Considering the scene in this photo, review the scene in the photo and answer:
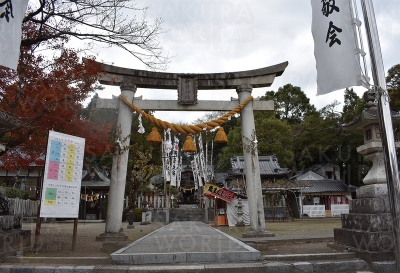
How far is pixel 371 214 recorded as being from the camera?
629 cm

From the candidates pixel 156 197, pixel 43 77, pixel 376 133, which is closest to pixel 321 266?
pixel 376 133

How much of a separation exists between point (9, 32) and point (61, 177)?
359cm

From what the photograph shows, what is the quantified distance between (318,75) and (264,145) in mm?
30656

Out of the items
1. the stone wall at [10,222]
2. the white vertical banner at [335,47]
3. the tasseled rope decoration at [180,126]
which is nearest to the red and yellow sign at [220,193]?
the tasseled rope decoration at [180,126]

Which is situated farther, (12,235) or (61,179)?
(61,179)

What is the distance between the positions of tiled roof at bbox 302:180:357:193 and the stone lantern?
87.0ft

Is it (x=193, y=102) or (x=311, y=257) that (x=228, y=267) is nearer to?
(x=311, y=257)

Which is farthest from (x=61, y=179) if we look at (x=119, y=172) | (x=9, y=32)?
(x=9, y=32)

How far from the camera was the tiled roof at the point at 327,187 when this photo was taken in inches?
1293

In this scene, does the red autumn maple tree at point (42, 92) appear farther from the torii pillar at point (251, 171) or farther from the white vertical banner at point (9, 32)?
the torii pillar at point (251, 171)

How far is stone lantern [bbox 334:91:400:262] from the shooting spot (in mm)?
6012

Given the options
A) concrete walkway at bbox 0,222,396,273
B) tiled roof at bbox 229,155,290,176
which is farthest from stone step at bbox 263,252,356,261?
tiled roof at bbox 229,155,290,176

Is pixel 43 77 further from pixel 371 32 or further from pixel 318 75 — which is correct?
pixel 371 32

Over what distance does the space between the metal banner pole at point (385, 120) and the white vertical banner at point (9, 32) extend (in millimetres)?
5314
